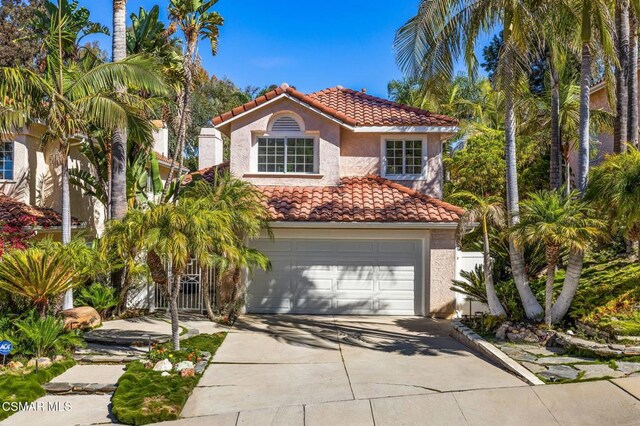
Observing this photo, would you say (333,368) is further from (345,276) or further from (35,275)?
(35,275)

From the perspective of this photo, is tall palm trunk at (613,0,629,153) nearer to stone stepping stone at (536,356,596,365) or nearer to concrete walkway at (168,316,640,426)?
stone stepping stone at (536,356,596,365)

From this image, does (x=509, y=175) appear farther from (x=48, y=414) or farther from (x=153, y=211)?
(x=48, y=414)

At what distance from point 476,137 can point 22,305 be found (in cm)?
1936

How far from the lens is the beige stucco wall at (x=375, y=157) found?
53.2 ft

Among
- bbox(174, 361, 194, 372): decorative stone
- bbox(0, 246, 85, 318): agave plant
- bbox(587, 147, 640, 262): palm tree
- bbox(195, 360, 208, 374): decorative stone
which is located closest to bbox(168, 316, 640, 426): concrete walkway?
bbox(195, 360, 208, 374): decorative stone

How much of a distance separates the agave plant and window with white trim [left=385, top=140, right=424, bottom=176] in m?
9.91

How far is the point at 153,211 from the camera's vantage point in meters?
8.92

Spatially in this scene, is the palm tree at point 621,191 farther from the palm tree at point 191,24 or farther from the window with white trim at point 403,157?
the palm tree at point 191,24

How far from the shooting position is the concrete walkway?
22.1 ft

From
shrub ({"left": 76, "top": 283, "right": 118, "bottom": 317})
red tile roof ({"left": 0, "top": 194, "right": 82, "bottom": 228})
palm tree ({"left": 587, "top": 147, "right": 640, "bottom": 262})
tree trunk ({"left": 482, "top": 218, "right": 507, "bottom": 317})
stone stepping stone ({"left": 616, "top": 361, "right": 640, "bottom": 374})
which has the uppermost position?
palm tree ({"left": 587, "top": 147, "right": 640, "bottom": 262})

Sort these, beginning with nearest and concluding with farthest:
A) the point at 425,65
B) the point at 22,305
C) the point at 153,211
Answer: the point at 153,211 → the point at 22,305 → the point at 425,65

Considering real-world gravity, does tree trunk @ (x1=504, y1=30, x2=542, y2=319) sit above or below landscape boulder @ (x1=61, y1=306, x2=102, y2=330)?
above

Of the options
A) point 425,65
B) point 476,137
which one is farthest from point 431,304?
point 476,137

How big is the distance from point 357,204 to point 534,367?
7.06 m
